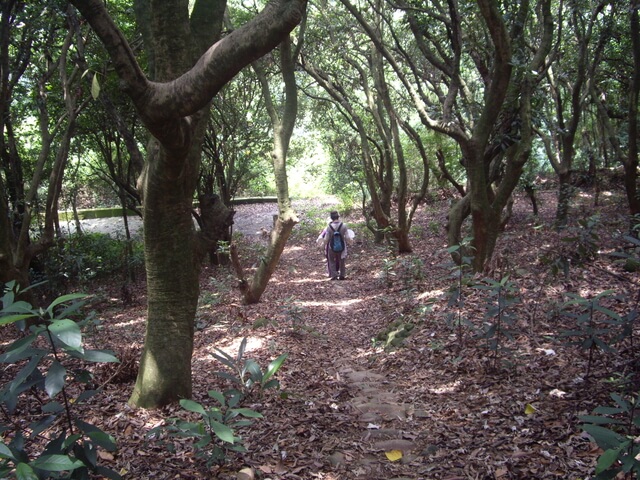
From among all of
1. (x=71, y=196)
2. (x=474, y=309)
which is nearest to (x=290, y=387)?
(x=474, y=309)

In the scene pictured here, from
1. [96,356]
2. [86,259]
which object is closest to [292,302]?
[96,356]

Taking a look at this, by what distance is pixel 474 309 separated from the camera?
612 centimetres

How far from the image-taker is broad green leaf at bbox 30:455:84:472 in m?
1.72

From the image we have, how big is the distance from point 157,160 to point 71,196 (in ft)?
43.2

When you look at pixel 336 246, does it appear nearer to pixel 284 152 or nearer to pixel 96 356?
pixel 284 152

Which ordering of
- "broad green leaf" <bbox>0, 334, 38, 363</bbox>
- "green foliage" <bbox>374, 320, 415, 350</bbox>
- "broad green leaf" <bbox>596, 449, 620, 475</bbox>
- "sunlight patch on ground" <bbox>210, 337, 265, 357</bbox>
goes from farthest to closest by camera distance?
"sunlight patch on ground" <bbox>210, 337, 265, 357</bbox>
"green foliage" <bbox>374, 320, 415, 350</bbox>
"broad green leaf" <bbox>0, 334, 38, 363</bbox>
"broad green leaf" <bbox>596, 449, 620, 475</bbox>

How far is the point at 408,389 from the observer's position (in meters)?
4.77

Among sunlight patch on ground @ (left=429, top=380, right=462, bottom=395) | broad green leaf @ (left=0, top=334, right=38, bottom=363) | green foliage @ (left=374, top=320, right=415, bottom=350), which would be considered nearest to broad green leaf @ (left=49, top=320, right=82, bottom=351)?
broad green leaf @ (left=0, top=334, right=38, bottom=363)

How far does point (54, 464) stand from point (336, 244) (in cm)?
984

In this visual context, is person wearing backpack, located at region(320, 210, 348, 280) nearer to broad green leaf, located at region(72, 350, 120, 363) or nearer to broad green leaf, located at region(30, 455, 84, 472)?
broad green leaf, located at region(72, 350, 120, 363)

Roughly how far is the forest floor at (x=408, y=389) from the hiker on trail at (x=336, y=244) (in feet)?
9.56

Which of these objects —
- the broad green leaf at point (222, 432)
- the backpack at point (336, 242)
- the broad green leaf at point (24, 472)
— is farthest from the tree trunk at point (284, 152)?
the broad green leaf at point (24, 472)

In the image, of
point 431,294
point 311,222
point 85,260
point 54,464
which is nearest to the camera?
point 54,464

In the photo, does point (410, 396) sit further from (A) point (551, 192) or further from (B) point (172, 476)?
(A) point (551, 192)
